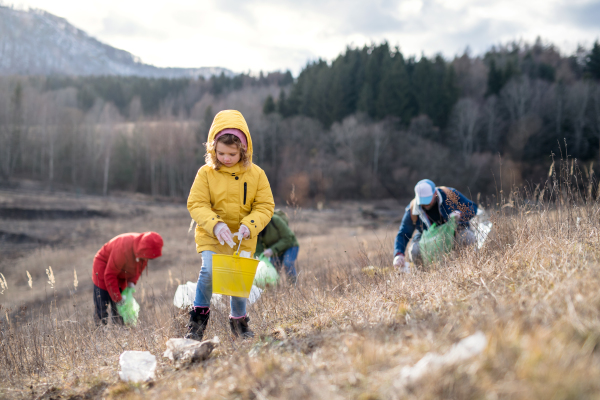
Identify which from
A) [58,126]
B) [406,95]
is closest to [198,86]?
[58,126]

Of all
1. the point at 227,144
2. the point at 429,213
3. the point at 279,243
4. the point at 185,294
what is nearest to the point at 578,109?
the point at 429,213

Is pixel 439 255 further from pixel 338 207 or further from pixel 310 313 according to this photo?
pixel 338 207

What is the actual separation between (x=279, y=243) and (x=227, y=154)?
2659mm

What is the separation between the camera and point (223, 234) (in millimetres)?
2436

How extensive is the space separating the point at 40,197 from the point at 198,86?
149ft

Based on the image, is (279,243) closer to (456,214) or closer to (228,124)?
(456,214)

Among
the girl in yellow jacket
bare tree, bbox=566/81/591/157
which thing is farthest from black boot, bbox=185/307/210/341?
bare tree, bbox=566/81/591/157

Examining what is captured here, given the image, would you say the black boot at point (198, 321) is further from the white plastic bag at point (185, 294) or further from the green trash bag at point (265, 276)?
the green trash bag at point (265, 276)

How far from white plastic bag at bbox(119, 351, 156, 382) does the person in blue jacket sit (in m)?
2.72

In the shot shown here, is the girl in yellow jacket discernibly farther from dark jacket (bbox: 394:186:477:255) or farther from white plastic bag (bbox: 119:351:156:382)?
dark jacket (bbox: 394:186:477:255)

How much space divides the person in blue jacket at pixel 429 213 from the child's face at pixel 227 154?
2.30 m

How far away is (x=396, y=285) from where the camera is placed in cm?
277

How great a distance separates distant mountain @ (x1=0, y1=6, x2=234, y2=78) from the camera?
336 feet

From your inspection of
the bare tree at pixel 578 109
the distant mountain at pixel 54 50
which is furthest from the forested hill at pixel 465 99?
the distant mountain at pixel 54 50
